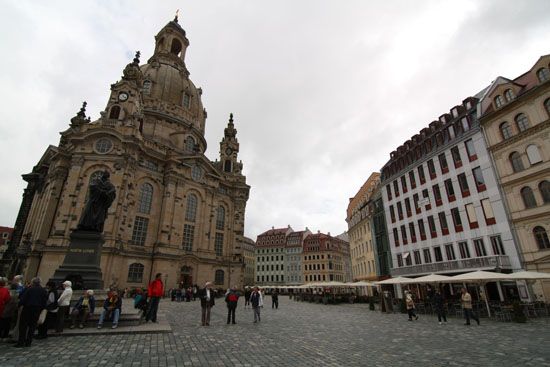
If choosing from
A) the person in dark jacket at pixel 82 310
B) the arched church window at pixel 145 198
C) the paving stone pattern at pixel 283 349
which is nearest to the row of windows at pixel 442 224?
the paving stone pattern at pixel 283 349

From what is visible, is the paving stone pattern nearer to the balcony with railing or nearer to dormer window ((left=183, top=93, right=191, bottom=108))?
the balcony with railing

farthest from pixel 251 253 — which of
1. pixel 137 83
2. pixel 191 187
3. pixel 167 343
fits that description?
pixel 167 343

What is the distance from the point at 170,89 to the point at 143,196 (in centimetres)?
2572

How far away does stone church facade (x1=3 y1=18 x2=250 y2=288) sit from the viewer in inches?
1287

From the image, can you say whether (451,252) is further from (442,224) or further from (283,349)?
(283,349)

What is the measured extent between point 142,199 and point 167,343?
33.9 m

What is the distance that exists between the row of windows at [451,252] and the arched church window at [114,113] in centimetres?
4286

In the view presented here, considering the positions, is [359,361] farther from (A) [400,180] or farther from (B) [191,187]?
(B) [191,187]

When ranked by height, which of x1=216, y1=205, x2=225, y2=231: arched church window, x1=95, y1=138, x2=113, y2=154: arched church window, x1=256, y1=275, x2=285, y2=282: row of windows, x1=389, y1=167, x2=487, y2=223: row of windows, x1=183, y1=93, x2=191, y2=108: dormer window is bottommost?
x1=256, y1=275, x2=285, y2=282: row of windows

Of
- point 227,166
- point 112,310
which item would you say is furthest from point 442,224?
point 227,166

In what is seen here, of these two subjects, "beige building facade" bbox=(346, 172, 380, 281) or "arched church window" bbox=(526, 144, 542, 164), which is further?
"beige building facade" bbox=(346, 172, 380, 281)

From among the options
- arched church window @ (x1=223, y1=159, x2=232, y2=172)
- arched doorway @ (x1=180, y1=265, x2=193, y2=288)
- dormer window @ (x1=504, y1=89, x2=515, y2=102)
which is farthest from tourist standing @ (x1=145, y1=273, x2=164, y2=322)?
arched church window @ (x1=223, y1=159, x2=232, y2=172)

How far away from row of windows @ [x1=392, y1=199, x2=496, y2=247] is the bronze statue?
29926mm

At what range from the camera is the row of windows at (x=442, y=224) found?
81.7 ft
